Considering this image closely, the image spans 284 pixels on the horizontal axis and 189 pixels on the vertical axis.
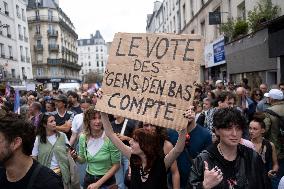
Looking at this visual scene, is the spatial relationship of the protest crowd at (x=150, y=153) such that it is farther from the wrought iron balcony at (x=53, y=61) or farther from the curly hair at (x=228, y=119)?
the wrought iron balcony at (x=53, y=61)

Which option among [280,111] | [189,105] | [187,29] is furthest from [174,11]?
[189,105]

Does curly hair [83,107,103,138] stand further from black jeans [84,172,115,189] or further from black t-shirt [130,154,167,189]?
black t-shirt [130,154,167,189]

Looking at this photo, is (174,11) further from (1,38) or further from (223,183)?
(223,183)

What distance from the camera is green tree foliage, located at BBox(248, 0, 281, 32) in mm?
12100

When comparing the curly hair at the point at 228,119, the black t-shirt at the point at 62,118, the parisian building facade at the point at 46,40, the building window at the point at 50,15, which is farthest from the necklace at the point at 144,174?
the building window at the point at 50,15

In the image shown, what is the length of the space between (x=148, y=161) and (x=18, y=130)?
1300 millimetres

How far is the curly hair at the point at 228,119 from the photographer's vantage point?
3139 millimetres

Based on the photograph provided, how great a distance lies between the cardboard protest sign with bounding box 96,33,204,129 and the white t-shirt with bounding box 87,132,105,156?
947mm

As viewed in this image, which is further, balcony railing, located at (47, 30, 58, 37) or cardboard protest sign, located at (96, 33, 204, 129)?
balcony railing, located at (47, 30, 58, 37)

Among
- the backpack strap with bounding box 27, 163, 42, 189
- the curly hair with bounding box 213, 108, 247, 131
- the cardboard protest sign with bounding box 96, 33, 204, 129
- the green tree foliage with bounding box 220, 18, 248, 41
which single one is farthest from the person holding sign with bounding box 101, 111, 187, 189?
the green tree foliage with bounding box 220, 18, 248, 41

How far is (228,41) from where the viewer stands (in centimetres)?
1764

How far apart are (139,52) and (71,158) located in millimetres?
1756

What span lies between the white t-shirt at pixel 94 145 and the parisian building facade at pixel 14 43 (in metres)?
35.4

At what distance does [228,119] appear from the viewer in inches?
124
